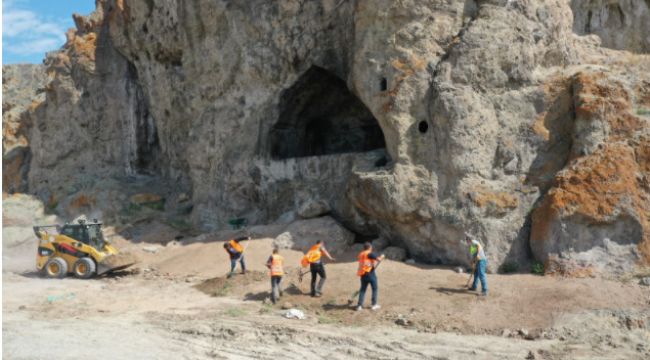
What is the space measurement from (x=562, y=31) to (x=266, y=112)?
10230 millimetres

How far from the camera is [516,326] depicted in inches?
415

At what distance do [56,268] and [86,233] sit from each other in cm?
140

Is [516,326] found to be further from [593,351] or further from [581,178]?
[581,178]

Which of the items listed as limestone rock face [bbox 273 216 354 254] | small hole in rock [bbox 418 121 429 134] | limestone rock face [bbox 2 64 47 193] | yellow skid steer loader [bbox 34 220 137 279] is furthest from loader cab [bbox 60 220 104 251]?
limestone rock face [bbox 2 64 47 193]

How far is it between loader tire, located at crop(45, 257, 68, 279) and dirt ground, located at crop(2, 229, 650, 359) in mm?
1773

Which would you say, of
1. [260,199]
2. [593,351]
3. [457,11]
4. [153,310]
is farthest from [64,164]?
[593,351]

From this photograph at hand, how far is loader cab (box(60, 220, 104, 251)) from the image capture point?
56.5ft

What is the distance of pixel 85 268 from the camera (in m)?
17.0

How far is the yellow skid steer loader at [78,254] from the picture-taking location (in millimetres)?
16844

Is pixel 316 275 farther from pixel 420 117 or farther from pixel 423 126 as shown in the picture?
pixel 420 117

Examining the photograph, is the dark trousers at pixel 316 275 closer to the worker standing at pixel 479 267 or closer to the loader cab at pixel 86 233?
the worker standing at pixel 479 267

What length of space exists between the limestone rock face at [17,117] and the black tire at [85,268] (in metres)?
17.2

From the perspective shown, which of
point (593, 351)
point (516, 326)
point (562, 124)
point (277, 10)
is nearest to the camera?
point (593, 351)

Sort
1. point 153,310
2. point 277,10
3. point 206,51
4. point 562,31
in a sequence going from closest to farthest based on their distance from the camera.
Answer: point 153,310, point 562,31, point 277,10, point 206,51
